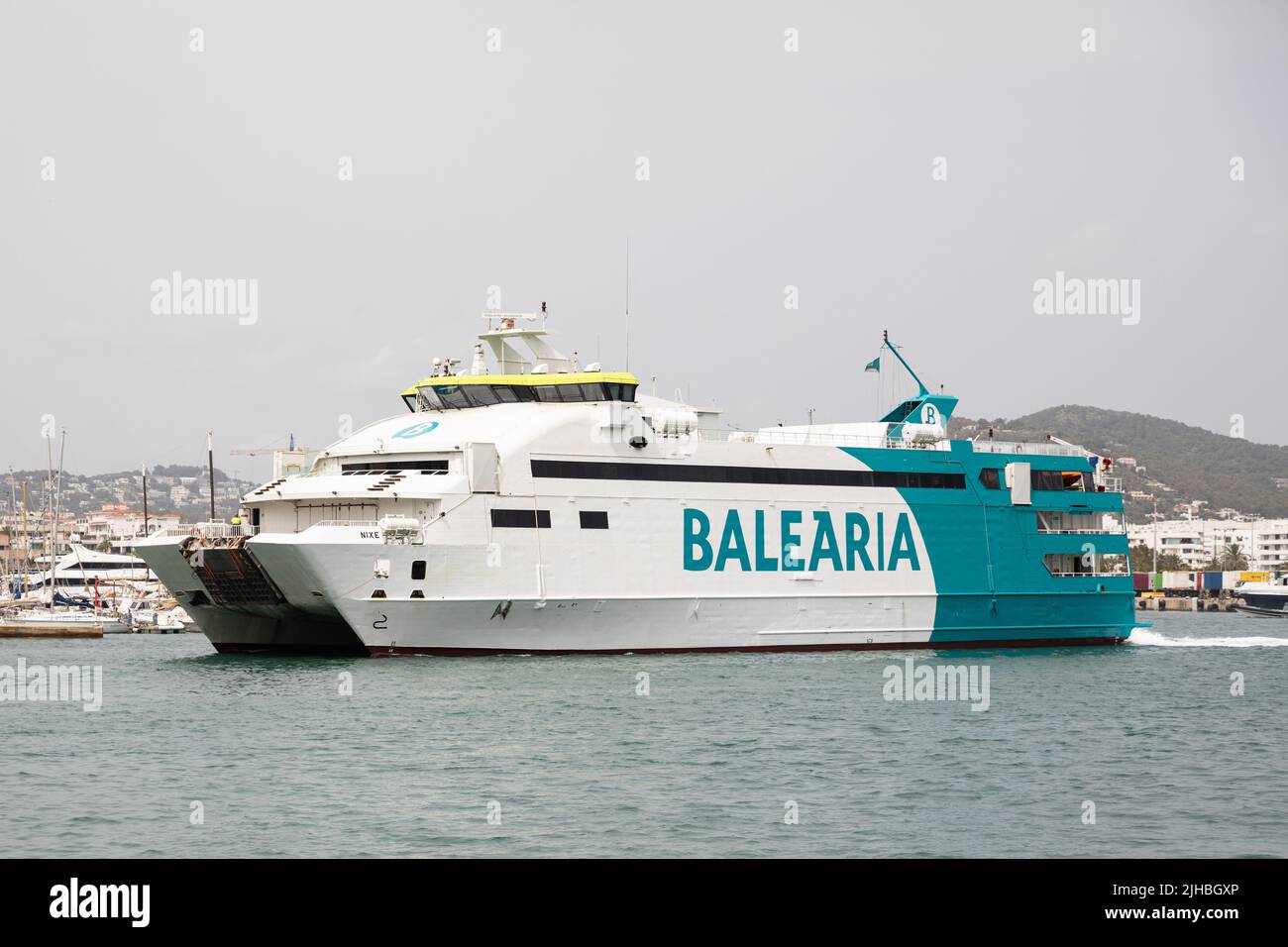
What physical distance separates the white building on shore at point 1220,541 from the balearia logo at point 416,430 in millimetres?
139169

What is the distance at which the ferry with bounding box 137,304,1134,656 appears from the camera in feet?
111

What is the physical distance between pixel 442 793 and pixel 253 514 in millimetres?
19163

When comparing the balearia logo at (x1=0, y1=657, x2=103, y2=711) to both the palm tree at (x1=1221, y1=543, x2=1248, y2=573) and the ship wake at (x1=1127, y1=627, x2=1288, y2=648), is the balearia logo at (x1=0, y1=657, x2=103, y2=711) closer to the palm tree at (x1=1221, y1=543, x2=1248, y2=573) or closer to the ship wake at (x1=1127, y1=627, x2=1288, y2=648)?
the ship wake at (x1=1127, y1=627, x2=1288, y2=648)

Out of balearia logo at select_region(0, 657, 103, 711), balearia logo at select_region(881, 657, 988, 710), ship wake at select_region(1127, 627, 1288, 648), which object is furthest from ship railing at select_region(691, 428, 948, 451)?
balearia logo at select_region(0, 657, 103, 711)

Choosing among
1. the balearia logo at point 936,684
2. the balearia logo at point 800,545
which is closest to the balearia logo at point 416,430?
the balearia logo at point 800,545

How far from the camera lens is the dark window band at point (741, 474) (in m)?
36.1

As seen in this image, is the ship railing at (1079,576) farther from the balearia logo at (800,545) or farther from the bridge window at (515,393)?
the bridge window at (515,393)

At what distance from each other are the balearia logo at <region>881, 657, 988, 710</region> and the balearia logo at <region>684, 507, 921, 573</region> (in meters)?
3.69

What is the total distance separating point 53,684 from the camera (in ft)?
113
